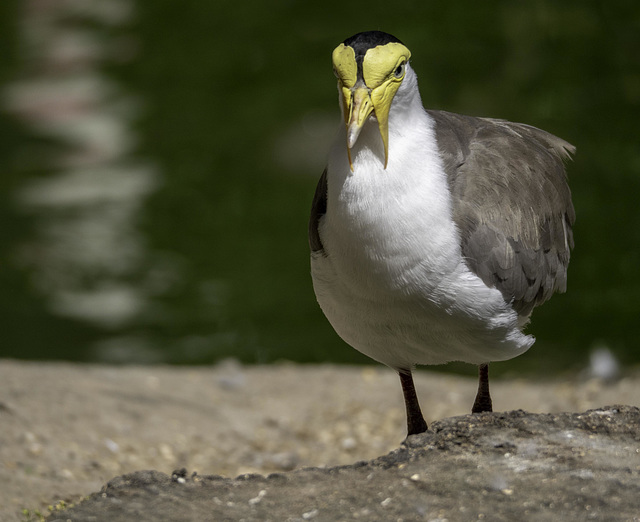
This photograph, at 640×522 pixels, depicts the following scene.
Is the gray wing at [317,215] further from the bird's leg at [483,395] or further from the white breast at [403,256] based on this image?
the bird's leg at [483,395]

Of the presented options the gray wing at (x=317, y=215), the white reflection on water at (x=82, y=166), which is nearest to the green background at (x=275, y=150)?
the white reflection on water at (x=82, y=166)

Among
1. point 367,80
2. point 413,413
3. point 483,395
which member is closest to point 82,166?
point 413,413

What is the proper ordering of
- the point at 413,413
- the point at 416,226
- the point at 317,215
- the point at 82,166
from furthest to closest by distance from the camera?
the point at 82,166, the point at 413,413, the point at 317,215, the point at 416,226

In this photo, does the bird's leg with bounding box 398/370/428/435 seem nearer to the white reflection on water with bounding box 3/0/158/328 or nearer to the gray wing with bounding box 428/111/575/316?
the gray wing with bounding box 428/111/575/316

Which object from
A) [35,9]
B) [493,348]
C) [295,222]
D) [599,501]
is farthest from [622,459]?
[35,9]

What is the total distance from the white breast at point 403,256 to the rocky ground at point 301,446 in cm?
49

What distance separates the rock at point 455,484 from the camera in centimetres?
312

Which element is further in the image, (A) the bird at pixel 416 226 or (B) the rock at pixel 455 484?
(A) the bird at pixel 416 226

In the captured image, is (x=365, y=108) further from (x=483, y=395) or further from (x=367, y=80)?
(x=483, y=395)

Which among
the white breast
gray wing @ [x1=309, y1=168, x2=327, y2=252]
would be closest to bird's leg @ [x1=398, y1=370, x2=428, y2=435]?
the white breast

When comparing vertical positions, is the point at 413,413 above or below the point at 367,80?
below

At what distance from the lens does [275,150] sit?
502 inches

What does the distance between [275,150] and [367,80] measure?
9.18m

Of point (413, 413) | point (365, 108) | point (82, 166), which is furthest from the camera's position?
point (82, 166)
